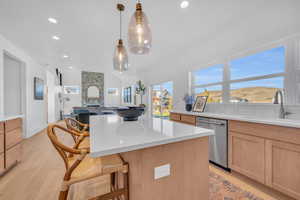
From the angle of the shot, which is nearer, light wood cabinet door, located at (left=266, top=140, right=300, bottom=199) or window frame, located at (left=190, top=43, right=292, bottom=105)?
light wood cabinet door, located at (left=266, top=140, right=300, bottom=199)

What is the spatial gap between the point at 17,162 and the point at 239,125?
389 cm

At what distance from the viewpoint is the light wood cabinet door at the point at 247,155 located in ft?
5.36

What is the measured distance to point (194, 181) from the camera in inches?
42.6

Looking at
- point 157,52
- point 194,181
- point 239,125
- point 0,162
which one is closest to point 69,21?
point 157,52

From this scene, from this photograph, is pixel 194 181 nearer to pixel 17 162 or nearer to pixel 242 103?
pixel 242 103

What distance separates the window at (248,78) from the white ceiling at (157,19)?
1.45 feet

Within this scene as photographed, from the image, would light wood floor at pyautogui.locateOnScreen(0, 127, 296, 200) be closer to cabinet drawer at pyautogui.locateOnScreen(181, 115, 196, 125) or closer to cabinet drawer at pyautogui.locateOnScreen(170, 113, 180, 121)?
cabinet drawer at pyautogui.locateOnScreen(181, 115, 196, 125)

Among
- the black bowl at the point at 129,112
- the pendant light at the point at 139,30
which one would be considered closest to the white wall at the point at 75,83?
the pendant light at the point at 139,30

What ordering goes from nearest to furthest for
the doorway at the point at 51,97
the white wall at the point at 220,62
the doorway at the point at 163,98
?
the white wall at the point at 220,62 → the doorway at the point at 163,98 → the doorway at the point at 51,97

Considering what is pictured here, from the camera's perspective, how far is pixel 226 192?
1.64 metres

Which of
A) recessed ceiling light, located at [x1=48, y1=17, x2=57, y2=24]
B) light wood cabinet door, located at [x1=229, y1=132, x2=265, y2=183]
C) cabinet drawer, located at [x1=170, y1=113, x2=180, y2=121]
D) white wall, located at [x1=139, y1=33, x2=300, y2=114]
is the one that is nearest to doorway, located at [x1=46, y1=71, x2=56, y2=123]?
recessed ceiling light, located at [x1=48, y1=17, x2=57, y2=24]

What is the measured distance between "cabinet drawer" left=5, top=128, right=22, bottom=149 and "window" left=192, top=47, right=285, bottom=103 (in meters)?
3.88

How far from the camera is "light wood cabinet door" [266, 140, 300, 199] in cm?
137

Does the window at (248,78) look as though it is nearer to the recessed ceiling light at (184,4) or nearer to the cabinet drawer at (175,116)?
the cabinet drawer at (175,116)
